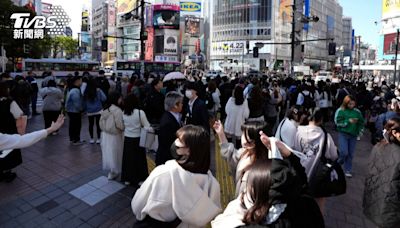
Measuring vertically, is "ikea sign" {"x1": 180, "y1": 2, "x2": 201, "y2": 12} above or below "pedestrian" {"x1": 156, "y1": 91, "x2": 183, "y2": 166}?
above

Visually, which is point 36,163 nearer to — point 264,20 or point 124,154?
point 124,154

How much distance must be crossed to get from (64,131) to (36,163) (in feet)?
10.7

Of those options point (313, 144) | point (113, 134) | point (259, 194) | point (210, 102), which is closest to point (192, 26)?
point (210, 102)

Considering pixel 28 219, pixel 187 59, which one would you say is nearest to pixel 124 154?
pixel 28 219

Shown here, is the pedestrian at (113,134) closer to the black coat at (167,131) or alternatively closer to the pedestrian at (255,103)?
the black coat at (167,131)

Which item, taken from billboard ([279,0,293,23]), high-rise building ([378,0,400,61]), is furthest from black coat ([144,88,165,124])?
billboard ([279,0,293,23])

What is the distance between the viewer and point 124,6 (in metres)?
92.6

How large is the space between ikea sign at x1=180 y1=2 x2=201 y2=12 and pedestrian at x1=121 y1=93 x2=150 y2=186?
10212cm

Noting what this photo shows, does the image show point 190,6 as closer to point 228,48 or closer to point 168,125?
point 228,48

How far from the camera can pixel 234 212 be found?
1949mm

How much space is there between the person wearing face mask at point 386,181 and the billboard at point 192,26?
9537 centimetres

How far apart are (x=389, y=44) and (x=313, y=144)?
76472 mm

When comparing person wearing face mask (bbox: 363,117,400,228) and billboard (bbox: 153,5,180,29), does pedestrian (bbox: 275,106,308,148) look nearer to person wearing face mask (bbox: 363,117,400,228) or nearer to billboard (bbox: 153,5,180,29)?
person wearing face mask (bbox: 363,117,400,228)

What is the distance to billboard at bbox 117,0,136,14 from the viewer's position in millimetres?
88906
